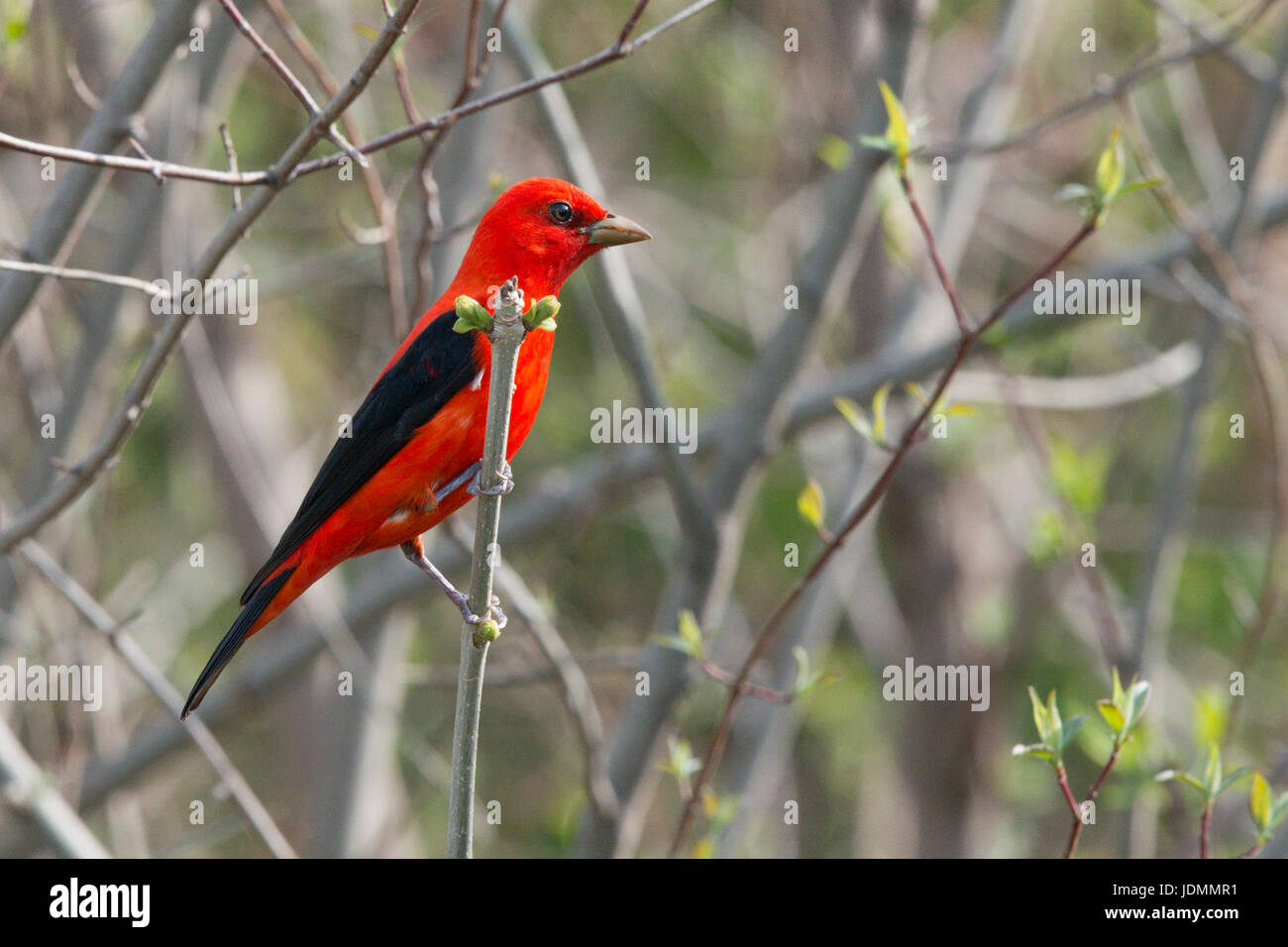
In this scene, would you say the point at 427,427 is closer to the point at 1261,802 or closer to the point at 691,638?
the point at 691,638

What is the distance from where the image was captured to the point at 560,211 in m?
3.94

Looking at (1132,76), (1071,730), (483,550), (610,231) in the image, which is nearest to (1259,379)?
(1132,76)

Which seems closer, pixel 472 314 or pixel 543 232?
pixel 472 314

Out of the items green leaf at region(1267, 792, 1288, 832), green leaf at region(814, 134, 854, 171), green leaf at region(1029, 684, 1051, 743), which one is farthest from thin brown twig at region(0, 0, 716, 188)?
green leaf at region(814, 134, 854, 171)

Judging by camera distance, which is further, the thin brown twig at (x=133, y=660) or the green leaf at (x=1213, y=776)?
the thin brown twig at (x=133, y=660)

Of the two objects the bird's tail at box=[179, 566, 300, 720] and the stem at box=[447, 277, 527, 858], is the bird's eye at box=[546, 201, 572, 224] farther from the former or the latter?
the bird's tail at box=[179, 566, 300, 720]

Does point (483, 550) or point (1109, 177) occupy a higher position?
point (1109, 177)

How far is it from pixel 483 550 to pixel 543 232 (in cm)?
133

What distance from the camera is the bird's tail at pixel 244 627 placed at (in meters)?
3.36

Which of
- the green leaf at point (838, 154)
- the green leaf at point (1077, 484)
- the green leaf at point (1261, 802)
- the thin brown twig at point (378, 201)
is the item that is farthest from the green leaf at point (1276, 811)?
the green leaf at point (838, 154)

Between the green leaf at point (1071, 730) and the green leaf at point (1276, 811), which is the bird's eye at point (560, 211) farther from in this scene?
the green leaf at point (1276, 811)

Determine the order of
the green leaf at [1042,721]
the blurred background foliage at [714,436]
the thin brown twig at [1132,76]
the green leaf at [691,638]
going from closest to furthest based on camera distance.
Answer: the green leaf at [1042,721], the green leaf at [691,638], the thin brown twig at [1132,76], the blurred background foliage at [714,436]

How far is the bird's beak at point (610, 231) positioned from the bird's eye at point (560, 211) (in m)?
0.06
